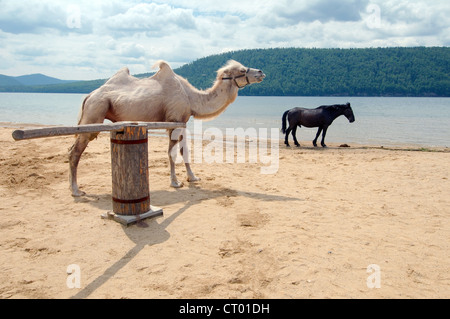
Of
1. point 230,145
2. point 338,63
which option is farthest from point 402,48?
point 230,145

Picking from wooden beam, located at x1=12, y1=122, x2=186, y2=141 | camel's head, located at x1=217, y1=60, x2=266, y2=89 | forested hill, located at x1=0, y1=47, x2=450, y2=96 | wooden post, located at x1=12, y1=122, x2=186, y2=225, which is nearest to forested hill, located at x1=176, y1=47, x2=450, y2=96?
forested hill, located at x1=0, y1=47, x2=450, y2=96

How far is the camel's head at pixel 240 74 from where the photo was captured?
647cm

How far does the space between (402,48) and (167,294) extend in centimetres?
13455

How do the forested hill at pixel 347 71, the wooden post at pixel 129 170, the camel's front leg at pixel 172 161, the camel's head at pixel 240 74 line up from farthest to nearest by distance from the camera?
1. the forested hill at pixel 347 71
2. the camel's head at pixel 240 74
3. the camel's front leg at pixel 172 161
4. the wooden post at pixel 129 170

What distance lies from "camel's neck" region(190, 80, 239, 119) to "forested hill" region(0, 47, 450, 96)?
271 ft

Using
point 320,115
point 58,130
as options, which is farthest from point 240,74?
point 320,115

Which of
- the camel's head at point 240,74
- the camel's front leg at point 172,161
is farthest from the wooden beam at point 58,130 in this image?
the camel's head at point 240,74

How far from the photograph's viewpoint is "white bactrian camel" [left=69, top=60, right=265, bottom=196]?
5.59m

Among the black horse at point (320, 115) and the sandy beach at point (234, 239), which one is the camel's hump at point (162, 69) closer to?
the sandy beach at point (234, 239)

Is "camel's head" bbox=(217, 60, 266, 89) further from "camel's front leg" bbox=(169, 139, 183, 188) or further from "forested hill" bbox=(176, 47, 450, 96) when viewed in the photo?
"forested hill" bbox=(176, 47, 450, 96)

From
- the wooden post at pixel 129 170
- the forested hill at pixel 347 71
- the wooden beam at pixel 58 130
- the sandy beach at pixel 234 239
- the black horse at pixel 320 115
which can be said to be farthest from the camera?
the forested hill at pixel 347 71

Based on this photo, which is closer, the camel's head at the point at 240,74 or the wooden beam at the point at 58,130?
the wooden beam at the point at 58,130

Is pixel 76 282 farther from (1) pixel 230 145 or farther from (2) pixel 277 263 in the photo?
(1) pixel 230 145

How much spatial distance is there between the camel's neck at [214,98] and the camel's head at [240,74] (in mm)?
116
